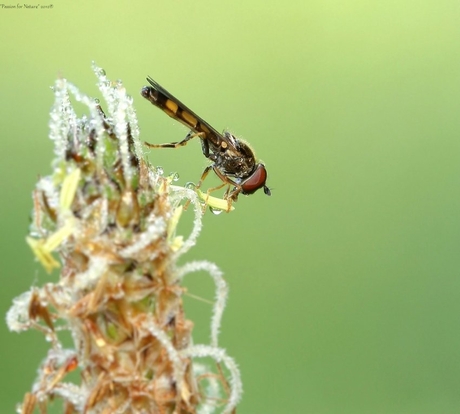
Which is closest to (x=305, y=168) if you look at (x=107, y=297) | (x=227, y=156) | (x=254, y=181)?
(x=254, y=181)

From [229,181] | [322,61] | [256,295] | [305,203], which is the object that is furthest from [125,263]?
[322,61]

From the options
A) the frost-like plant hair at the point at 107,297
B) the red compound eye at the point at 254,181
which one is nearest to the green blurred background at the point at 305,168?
the red compound eye at the point at 254,181

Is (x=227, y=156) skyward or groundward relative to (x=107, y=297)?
skyward

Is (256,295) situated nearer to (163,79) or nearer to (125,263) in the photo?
(163,79)

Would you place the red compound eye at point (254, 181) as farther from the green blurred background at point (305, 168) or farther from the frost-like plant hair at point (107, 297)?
the frost-like plant hair at point (107, 297)

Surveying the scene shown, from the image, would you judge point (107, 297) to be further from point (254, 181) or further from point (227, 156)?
point (254, 181)

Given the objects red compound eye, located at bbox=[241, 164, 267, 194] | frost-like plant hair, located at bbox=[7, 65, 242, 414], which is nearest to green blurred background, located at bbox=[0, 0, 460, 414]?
red compound eye, located at bbox=[241, 164, 267, 194]
